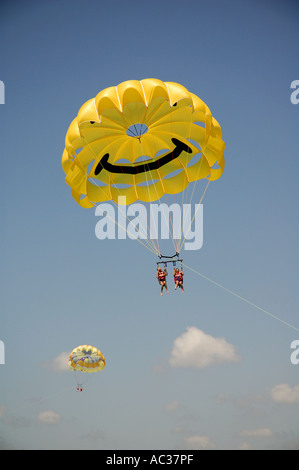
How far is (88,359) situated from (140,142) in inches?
488

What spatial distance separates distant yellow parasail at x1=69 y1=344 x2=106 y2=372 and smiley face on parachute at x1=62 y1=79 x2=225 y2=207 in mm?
9509

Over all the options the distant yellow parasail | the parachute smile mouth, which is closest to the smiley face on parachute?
the parachute smile mouth

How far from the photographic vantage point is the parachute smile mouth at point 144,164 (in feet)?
70.9

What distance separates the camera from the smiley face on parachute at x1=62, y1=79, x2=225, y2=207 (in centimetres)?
1911

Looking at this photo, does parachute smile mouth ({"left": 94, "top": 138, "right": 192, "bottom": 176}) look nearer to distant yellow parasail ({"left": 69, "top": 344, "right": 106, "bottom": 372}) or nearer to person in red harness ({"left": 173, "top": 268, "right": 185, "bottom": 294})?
person in red harness ({"left": 173, "top": 268, "right": 185, "bottom": 294})

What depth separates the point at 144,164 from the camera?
22.1m

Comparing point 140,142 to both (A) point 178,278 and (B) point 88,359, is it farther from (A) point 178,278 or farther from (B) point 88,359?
(B) point 88,359

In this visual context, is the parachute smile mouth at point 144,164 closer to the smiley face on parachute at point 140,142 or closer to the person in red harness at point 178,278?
the smiley face on parachute at point 140,142

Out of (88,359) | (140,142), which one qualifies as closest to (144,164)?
(140,142)

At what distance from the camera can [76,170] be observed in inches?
839

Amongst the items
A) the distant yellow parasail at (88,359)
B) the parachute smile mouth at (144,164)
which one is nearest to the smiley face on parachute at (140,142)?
the parachute smile mouth at (144,164)

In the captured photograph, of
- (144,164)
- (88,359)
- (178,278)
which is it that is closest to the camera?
(178,278)

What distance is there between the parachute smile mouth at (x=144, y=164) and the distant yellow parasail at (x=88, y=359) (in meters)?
10.6
